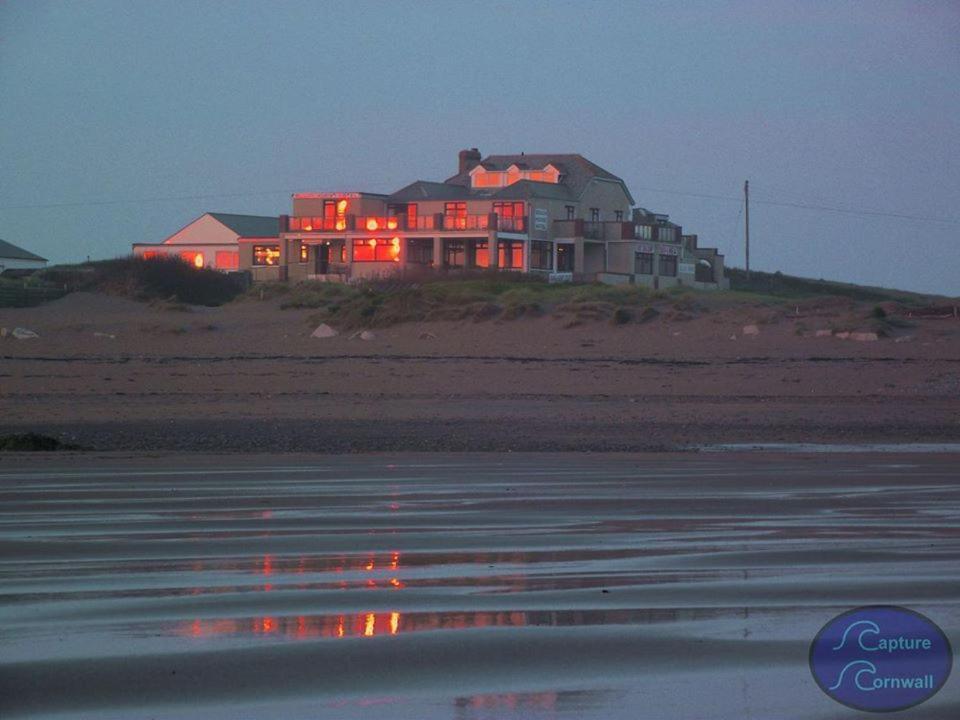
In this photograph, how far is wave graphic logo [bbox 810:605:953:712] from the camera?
18.5 feet

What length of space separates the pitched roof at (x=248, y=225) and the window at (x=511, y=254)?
18.3 meters

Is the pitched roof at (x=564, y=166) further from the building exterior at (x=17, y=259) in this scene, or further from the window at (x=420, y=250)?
the building exterior at (x=17, y=259)

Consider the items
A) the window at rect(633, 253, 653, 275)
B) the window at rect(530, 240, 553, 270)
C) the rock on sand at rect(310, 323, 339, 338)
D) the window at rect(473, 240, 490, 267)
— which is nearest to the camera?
the rock on sand at rect(310, 323, 339, 338)

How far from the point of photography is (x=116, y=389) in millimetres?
25938

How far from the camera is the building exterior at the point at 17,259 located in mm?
74250

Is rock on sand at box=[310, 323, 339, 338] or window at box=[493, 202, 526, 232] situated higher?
window at box=[493, 202, 526, 232]

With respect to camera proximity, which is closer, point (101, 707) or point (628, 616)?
point (101, 707)

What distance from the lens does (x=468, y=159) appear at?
244ft

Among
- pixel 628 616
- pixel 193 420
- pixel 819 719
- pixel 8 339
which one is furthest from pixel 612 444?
pixel 8 339

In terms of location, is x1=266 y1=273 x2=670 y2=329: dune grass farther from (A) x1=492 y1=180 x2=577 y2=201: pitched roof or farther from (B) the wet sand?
(B) the wet sand

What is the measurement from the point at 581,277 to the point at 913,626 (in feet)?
178

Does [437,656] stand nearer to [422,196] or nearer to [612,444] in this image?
[612,444]

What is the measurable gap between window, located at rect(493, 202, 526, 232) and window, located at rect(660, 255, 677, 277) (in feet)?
26.9

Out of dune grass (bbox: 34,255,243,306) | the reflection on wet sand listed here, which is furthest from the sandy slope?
the reflection on wet sand
